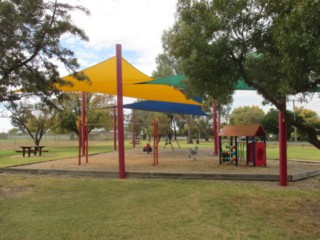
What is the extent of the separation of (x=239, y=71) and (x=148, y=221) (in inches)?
117

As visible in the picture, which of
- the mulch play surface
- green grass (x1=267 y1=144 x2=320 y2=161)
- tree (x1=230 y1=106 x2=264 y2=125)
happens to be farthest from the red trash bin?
tree (x1=230 y1=106 x2=264 y2=125)

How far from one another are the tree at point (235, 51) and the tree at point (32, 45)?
2612mm

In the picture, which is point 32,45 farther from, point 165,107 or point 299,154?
point 299,154

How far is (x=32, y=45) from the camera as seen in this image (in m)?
6.61

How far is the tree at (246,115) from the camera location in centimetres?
5254

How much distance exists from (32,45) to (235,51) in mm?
4116

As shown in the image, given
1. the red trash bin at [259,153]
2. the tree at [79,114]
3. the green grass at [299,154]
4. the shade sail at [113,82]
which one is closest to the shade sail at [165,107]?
the shade sail at [113,82]

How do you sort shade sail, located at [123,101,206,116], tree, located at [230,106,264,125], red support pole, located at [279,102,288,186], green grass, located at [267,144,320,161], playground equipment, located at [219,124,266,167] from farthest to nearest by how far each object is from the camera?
tree, located at [230,106,264,125], shade sail, located at [123,101,206,116], green grass, located at [267,144,320,161], playground equipment, located at [219,124,266,167], red support pole, located at [279,102,288,186]

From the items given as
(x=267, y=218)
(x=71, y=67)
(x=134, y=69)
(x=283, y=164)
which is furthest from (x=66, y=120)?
(x=267, y=218)

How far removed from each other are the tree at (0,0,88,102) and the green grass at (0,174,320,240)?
2.37 meters

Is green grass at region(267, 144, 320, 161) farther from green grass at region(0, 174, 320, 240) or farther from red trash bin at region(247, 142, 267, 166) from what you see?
green grass at region(0, 174, 320, 240)

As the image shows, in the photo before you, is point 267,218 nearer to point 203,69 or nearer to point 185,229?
point 185,229

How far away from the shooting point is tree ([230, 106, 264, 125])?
52537 millimetres

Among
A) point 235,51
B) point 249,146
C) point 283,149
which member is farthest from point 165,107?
point 235,51
